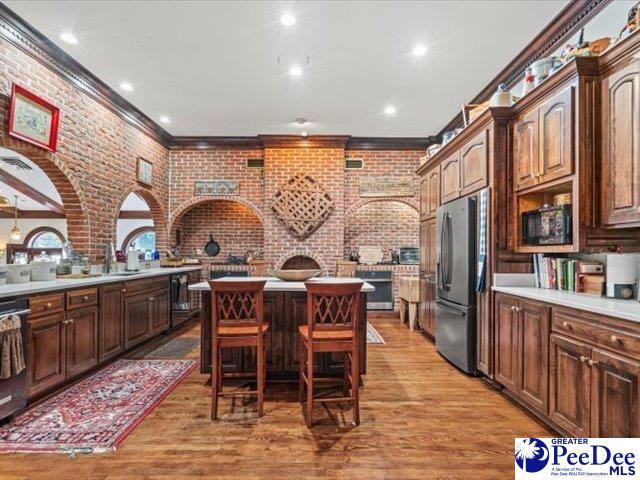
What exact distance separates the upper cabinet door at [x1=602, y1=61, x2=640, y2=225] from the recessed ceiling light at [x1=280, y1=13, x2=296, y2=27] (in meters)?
2.30

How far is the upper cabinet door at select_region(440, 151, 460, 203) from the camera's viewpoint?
3625mm

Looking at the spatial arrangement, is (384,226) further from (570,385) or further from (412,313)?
(570,385)

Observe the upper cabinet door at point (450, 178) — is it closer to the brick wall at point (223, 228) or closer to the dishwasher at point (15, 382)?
the brick wall at point (223, 228)

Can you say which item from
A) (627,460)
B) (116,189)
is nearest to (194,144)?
(116,189)

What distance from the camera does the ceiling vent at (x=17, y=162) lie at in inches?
235

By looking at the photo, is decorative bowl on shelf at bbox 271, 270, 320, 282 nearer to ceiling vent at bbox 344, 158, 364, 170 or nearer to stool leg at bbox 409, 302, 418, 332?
stool leg at bbox 409, 302, 418, 332

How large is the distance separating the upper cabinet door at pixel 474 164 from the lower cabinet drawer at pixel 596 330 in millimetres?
1359

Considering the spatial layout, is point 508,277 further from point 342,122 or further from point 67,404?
point 67,404

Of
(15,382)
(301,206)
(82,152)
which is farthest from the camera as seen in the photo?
Result: (301,206)

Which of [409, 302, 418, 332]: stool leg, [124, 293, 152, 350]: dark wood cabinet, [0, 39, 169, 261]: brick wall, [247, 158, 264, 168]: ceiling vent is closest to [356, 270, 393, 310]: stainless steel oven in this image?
[409, 302, 418, 332]: stool leg

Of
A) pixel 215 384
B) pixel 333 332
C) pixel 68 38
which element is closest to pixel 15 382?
pixel 215 384

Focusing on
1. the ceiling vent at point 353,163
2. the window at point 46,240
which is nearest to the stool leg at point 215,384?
the ceiling vent at point 353,163

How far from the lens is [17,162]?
621 cm
